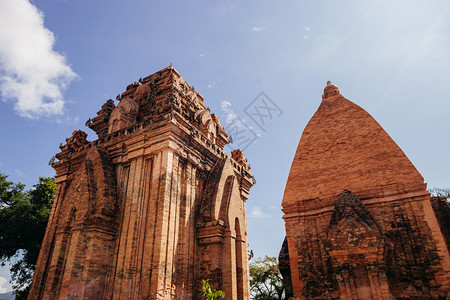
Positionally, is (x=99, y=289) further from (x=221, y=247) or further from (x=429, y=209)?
(x=429, y=209)

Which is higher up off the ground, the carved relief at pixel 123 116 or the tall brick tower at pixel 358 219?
the carved relief at pixel 123 116

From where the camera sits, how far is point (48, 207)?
78.8 feet

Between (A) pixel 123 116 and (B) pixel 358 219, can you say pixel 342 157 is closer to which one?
(B) pixel 358 219

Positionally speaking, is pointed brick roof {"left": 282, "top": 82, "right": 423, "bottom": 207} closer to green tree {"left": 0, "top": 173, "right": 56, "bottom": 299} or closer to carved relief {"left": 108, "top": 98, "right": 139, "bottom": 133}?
carved relief {"left": 108, "top": 98, "right": 139, "bottom": 133}

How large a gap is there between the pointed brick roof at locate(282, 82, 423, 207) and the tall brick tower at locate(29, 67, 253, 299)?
3666 mm

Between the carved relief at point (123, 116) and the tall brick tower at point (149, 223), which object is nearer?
the tall brick tower at point (149, 223)

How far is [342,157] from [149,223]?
8.37 meters

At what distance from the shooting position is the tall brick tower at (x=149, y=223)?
11312 millimetres

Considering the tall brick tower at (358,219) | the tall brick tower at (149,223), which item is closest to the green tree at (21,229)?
the tall brick tower at (149,223)

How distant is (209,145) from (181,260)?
651 cm

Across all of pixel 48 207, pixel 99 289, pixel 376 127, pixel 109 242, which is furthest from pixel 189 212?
pixel 48 207

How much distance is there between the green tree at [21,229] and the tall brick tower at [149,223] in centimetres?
746

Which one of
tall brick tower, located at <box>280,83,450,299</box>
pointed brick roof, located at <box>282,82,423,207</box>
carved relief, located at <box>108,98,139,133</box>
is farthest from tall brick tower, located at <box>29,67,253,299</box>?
pointed brick roof, located at <box>282,82,423,207</box>

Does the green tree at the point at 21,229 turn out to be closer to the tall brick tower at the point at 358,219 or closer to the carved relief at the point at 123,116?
the carved relief at the point at 123,116
